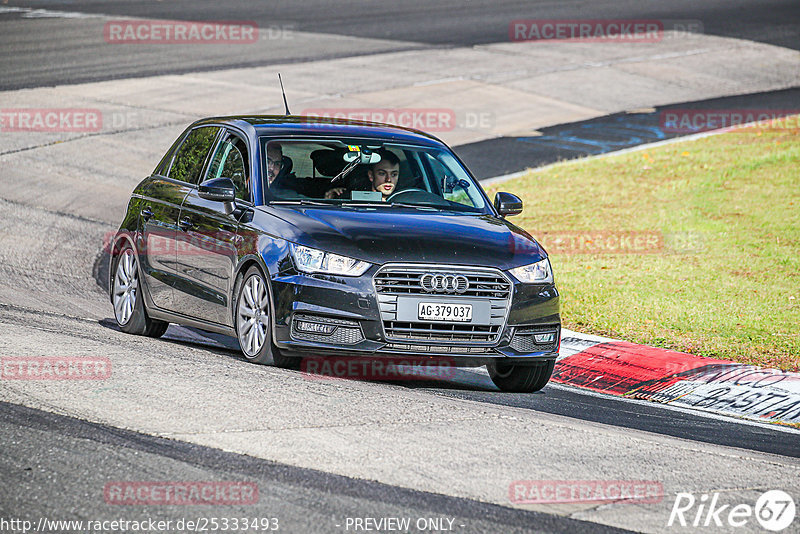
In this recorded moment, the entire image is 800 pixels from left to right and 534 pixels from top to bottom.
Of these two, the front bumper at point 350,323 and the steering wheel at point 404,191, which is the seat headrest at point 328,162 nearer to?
the steering wheel at point 404,191

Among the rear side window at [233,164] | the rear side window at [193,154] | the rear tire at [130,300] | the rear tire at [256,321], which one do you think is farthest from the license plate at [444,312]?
the rear tire at [130,300]

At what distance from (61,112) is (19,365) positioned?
15734 millimetres

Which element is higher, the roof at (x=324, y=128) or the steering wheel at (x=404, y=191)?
the roof at (x=324, y=128)

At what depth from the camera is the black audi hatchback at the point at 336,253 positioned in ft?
26.7

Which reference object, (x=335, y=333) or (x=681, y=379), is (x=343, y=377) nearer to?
(x=335, y=333)

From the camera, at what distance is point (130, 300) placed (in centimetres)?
1055

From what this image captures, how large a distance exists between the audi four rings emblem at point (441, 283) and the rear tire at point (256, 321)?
1.02 metres

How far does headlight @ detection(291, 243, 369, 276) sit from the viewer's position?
8.11 metres

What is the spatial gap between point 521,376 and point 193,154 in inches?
128

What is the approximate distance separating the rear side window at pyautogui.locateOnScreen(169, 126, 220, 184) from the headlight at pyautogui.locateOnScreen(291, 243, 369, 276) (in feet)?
6.99

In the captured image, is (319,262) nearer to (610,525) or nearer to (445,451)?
(445,451)

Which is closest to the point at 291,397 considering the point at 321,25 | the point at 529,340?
the point at 529,340

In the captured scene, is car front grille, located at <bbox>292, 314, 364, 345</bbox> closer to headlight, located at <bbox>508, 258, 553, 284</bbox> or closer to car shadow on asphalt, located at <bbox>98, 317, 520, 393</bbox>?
car shadow on asphalt, located at <bbox>98, 317, 520, 393</bbox>

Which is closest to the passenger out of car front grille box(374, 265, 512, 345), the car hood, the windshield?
the windshield
